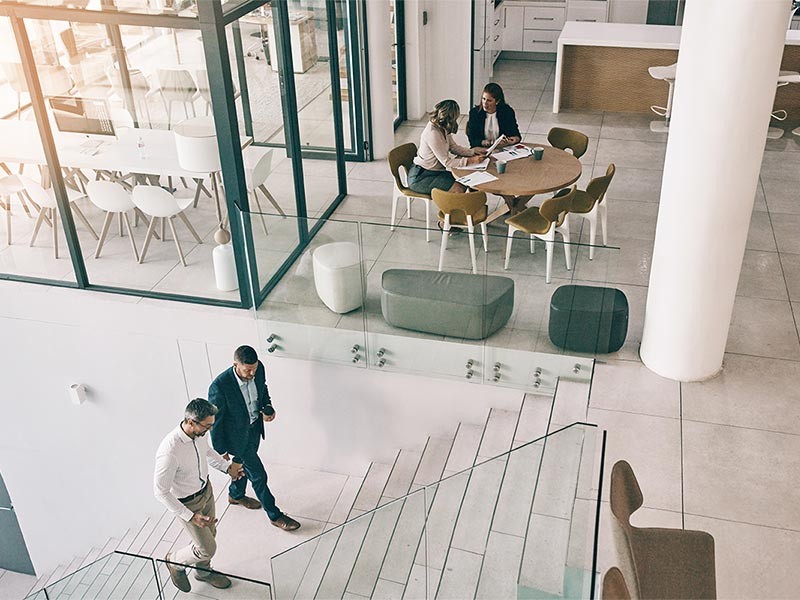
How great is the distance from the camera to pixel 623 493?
4051 millimetres

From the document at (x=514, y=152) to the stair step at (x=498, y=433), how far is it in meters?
2.29

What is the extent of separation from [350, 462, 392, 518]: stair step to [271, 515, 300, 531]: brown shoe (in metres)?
0.51

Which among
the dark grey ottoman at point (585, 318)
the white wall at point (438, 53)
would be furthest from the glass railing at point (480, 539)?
the white wall at point (438, 53)

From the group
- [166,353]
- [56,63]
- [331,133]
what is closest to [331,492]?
[166,353]

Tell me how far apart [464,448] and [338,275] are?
1.59 meters

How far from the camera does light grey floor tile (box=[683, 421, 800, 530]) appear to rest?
5004mm

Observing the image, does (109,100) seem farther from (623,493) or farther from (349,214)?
(623,493)

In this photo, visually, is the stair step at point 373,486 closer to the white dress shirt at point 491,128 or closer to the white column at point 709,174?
the white column at point 709,174

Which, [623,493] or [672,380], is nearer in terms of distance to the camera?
[623,493]

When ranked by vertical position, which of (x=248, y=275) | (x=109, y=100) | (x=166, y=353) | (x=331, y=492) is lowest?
(x=331, y=492)

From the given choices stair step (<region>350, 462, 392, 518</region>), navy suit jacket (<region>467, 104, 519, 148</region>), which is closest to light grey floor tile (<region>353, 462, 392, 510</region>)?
stair step (<region>350, 462, 392, 518</region>)

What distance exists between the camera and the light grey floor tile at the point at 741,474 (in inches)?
197

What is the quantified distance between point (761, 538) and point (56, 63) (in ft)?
19.2

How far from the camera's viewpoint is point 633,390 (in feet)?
19.3
